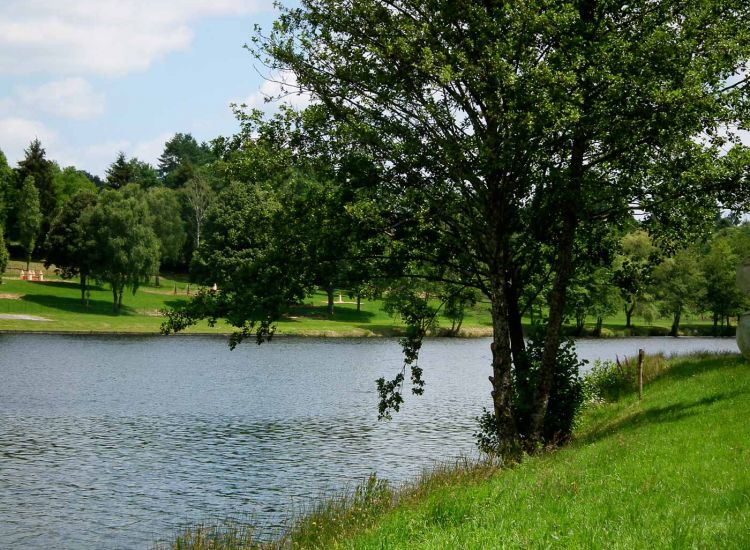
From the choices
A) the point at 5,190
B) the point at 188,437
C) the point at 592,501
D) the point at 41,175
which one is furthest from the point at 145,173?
the point at 592,501

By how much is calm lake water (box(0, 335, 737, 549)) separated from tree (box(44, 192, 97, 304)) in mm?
29671

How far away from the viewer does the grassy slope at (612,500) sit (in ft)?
33.7

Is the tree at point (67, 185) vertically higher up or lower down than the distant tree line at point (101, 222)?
higher up

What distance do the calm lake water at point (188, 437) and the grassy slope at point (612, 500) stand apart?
7.31 metres

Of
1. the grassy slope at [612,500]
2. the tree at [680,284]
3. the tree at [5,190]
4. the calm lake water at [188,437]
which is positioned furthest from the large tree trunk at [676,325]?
the grassy slope at [612,500]

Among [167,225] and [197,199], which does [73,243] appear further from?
[197,199]

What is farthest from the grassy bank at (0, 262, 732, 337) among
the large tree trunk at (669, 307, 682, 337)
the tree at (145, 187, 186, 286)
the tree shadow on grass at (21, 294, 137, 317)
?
the tree at (145, 187, 186, 286)

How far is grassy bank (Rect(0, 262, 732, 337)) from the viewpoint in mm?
80625

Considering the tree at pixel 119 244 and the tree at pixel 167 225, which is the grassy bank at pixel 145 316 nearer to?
the tree at pixel 119 244

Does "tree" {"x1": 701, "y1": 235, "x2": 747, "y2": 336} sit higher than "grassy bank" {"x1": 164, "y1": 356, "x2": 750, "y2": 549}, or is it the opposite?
"tree" {"x1": 701, "y1": 235, "x2": 747, "y2": 336}

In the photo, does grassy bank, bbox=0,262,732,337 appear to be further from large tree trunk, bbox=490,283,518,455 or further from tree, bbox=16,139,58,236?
large tree trunk, bbox=490,283,518,455

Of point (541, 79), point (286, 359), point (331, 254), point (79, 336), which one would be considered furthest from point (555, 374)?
point (79, 336)

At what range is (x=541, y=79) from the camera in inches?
721

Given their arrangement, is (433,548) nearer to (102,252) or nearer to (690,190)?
(690,190)
